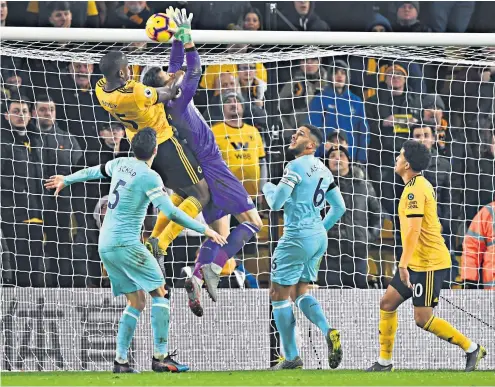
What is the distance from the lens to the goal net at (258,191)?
10594 mm

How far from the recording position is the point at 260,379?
8.88 metres

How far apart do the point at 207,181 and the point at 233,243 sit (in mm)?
583

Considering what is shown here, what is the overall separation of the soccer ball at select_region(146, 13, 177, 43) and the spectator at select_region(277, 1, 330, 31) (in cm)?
235

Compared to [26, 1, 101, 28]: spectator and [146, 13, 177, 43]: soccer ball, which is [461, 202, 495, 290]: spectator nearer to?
[146, 13, 177, 43]: soccer ball

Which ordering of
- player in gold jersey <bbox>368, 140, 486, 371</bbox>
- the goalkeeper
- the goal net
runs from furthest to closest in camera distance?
the goal net
the goalkeeper
player in gold jersey <bbox>368, 140, 486, 371</bbox>

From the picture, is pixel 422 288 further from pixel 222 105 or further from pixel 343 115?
pixel 222 105

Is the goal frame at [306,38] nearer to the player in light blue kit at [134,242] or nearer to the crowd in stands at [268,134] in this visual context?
the crowd in stands at [268,134]

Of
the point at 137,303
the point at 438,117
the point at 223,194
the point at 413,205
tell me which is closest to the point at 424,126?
the point at 438,117

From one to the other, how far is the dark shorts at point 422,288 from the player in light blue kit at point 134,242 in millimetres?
1500

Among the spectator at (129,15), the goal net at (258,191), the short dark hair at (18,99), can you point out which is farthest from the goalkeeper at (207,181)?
the spectator at (129,15)

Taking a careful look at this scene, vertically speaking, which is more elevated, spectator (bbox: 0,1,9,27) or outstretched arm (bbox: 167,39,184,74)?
spectator (bbox: 0,1,9,27)

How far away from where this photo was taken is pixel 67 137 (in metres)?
11.1

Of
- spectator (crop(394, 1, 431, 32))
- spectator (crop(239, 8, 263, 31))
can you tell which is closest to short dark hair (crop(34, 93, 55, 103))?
spectator (crop(239, 8, 263, 31))

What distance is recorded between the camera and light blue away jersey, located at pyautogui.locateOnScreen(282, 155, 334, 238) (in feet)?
32.0
